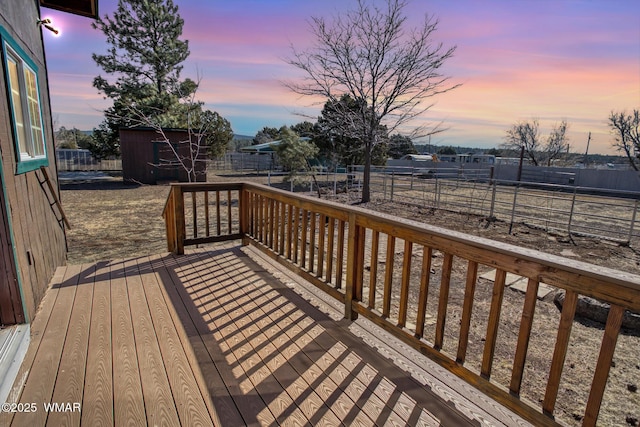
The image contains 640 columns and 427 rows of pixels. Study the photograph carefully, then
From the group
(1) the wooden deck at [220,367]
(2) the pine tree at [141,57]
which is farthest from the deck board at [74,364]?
(2) the pine tree at [141,57]

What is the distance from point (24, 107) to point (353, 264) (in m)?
2.97

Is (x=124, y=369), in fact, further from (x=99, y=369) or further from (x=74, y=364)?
(x=74, y=364)

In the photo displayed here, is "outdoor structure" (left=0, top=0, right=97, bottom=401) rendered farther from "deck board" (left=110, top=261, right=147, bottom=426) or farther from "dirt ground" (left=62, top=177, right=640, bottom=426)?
"dirt ground" (left=62, top=177, right=640, bottom=426)

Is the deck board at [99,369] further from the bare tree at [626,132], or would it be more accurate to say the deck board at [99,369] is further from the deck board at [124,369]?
the bare tree at [626,132]

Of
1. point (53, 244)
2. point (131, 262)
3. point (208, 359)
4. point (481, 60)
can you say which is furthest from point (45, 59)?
point (481, 60)

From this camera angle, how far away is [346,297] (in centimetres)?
248

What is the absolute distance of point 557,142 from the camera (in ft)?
91.0

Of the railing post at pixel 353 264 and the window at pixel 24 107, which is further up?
the window at pixel 24 107

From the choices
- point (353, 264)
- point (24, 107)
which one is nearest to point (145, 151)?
point (24, 107)

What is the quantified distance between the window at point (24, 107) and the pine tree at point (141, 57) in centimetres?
1413

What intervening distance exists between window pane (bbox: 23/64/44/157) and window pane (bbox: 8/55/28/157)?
15 centimetres

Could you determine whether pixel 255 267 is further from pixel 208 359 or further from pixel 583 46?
pixel 583 46

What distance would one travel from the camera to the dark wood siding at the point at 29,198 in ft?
7.14

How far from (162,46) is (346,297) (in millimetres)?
A: 19816
